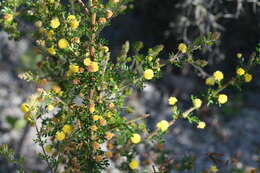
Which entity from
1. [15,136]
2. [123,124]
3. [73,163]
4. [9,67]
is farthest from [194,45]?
[9,67]

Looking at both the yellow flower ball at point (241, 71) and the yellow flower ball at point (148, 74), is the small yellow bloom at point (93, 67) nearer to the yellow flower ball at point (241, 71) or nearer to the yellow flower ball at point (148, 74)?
the yellow flower ball at point (148, 74)

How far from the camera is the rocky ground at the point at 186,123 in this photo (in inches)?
165

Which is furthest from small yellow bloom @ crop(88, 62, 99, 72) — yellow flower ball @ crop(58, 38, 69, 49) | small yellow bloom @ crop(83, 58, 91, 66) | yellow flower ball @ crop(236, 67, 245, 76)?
yellow flower ball @ crop(236, 67, 245, 76)

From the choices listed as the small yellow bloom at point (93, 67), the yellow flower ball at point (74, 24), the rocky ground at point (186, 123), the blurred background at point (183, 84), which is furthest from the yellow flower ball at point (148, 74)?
the rocky ground at point (186, 123)

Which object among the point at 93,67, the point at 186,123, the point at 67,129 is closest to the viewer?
the point at 93,67

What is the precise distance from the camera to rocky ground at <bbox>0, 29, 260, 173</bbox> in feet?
13.7

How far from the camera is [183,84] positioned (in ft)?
15.4

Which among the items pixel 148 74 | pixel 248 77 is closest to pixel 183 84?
pixel 248 77

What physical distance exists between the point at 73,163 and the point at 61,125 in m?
0.21

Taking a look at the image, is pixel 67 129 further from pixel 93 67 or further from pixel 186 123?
pixel 186 123

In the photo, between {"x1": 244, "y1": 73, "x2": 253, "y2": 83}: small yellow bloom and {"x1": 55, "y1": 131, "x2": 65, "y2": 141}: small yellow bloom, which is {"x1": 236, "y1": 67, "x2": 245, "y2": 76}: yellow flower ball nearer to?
{"x1": 244, "y1": 73, "x2": 253, "y2": 83}: small yellow bloom

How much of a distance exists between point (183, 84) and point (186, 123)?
498 mm

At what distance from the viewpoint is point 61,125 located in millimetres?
1596

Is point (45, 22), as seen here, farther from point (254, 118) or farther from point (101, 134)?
point (254, 118)
